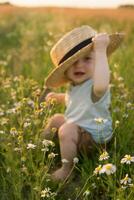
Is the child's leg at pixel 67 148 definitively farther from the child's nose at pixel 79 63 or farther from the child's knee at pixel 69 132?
the child's nose at pixel 79 63

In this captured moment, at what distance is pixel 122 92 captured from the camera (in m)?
4.97

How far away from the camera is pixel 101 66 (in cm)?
382

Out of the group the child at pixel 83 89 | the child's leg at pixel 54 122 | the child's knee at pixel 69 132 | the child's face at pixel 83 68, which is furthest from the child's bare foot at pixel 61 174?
the child's face at pixel 83 68

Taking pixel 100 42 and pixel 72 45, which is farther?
pixel 72 45

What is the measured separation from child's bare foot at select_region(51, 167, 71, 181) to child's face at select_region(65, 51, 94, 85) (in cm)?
52

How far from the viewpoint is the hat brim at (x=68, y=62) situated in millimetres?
3932

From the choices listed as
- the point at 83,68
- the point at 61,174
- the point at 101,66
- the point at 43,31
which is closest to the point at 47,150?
the point at 61,174

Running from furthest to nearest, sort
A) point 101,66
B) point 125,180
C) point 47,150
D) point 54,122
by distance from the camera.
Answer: point 54,122 < point 101,66 < point 47,150 < point 125,180

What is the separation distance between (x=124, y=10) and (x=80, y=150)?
7.98 metres

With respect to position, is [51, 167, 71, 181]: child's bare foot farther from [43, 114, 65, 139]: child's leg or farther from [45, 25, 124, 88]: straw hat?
[45, 25, 124, 88]: straw hat

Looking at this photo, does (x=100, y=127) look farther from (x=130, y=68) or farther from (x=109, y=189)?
(x=130, y=68)

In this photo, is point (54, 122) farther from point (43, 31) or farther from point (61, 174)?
point (43, 31)

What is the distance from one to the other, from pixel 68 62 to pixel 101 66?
0.77 ft

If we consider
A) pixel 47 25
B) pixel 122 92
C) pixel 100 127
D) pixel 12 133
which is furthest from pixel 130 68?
pixel 47 25
